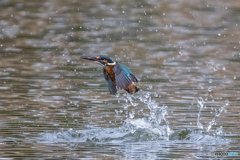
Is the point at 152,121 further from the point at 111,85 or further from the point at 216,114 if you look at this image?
the point at 216,114

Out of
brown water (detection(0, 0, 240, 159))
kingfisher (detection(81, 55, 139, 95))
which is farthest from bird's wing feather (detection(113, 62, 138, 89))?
brown water (detection(0, 0, 240, 159))

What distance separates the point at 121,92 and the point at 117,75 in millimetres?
2595

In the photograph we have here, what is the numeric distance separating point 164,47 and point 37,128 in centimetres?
665

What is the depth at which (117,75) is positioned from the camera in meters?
6.97

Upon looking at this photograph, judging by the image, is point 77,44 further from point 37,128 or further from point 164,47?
point 37,128

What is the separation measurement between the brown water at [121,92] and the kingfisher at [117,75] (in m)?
0.51

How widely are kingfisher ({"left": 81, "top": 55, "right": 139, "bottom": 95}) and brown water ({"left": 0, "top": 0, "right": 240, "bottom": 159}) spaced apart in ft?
1.68

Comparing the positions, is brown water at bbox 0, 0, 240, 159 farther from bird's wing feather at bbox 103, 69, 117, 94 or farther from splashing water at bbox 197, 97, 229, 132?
bird's wing feather at bbox 103, 69, 117, 94

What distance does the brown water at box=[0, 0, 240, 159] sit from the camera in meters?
6.60

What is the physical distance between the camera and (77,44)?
45.6 ft

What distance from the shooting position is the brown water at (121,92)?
6598 millimetres

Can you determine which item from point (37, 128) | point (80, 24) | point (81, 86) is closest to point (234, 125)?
point (37, 128)

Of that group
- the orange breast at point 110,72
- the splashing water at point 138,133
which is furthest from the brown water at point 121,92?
the orange breast at point 110,72

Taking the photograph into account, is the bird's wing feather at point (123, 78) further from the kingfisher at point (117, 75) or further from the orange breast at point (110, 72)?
the orange breast at point (110, 72)
